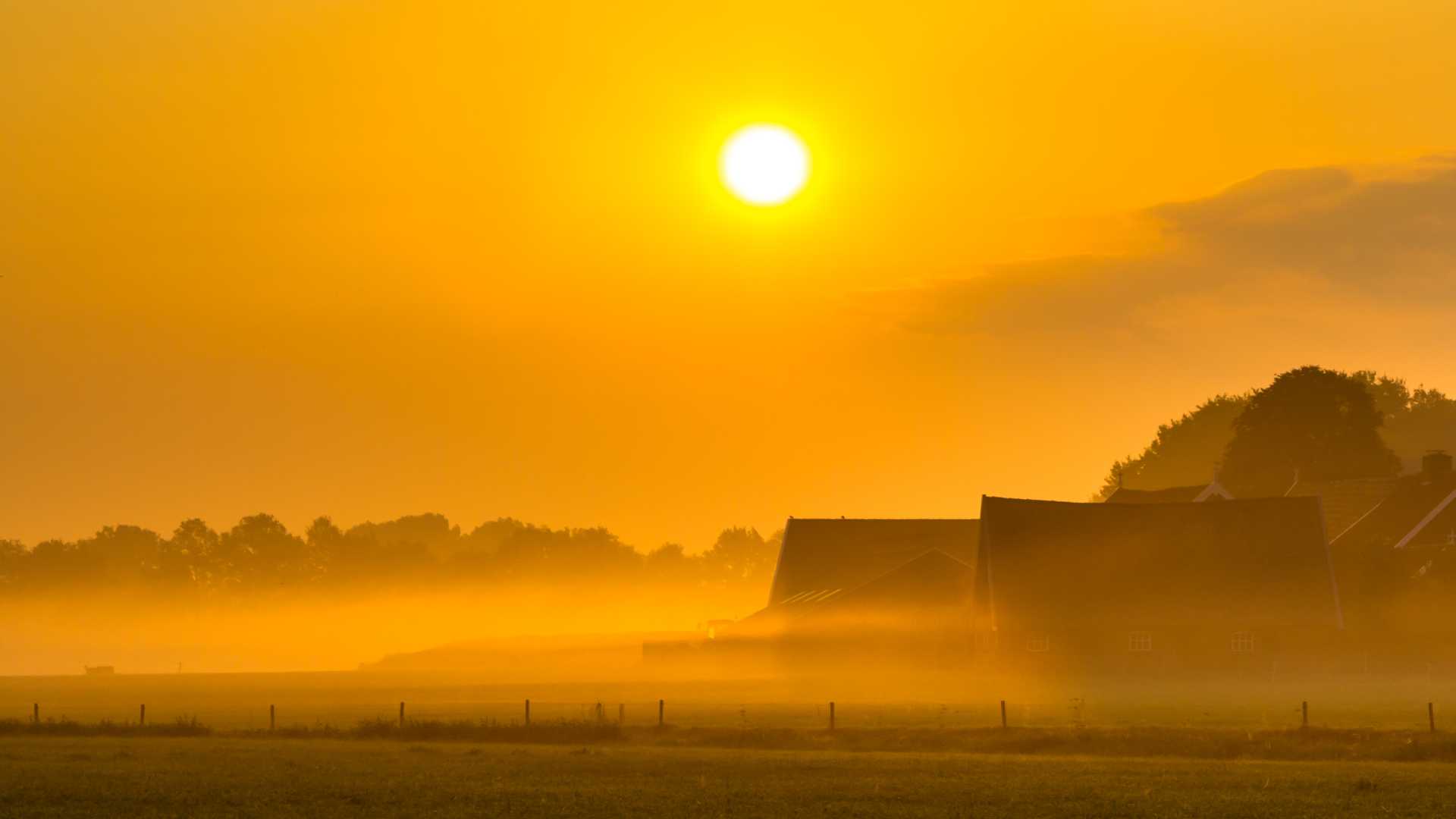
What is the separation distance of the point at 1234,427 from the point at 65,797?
120 m

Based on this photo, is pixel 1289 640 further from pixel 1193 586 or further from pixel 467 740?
pixel 467 740

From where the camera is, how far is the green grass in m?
33.4

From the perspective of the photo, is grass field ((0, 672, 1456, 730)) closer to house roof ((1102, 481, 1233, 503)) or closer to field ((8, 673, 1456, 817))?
field ((8, 673, 1456, 817))

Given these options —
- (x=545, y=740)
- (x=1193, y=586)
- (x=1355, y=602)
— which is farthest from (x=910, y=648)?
(x=545, y=740)

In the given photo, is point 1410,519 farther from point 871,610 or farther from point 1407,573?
point 871,610

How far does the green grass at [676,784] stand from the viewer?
1314 inches

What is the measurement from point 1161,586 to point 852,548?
26.9 meters

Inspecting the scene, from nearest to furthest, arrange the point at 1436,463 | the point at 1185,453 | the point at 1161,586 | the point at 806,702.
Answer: the point at 806,702
the point at 1161,586
the point at 1436,463
the point at 1185,453

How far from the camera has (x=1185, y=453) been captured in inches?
7594

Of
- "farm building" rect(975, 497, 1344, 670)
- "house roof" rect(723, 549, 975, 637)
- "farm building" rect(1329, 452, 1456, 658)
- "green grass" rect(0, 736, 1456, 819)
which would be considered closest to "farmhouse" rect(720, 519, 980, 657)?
"house roof" rect(723, 549, 975, 637)

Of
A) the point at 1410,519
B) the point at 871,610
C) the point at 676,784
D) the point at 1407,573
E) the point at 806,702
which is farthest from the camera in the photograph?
the point at 1410,519

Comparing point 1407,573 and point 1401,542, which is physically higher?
point 1401,542

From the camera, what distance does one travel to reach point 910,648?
303 feet

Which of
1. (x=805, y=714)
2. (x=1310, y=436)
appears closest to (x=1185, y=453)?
(x=1310, y=436)
